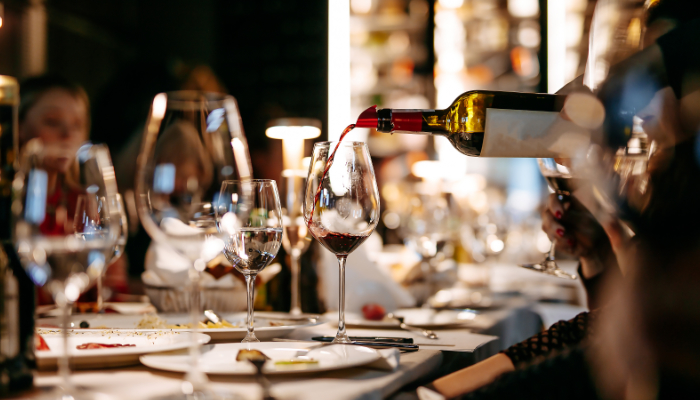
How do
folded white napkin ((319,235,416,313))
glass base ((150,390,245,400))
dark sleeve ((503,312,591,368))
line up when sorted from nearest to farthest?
1. glass base ((150,390,245,400))
2. dark sleeve ((503,312,591,368))
3. folded white napkin ((319,235,416,313))

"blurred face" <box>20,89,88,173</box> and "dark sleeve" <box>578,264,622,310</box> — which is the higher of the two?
"blurred face" <box>20,89,88,173</box>

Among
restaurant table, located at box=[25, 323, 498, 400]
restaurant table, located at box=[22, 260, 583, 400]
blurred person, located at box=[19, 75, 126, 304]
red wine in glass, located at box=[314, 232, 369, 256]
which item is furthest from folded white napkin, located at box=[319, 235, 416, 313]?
blurred person, located at box=[19, 75, 126, 304]

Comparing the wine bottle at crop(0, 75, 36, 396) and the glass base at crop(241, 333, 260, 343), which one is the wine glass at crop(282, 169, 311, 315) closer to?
the glass base at crop(241, 333, 260, 343)

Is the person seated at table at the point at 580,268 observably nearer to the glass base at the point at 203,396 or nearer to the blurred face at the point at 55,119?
the glass base at the point at 203,396

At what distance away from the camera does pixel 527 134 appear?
32.6 inches

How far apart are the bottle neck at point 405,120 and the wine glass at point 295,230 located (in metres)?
0.32

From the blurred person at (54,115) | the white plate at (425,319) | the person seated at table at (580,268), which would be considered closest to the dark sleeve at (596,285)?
the person seated at table at (580,268)

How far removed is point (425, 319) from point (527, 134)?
0.44m

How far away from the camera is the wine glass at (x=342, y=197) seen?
2.77 feet

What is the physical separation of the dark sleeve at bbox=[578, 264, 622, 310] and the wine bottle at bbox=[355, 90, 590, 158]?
41cm

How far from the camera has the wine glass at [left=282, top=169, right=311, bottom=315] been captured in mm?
1170

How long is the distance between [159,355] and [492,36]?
5.11 m

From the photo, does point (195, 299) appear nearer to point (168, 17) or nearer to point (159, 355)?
point (159, 355)

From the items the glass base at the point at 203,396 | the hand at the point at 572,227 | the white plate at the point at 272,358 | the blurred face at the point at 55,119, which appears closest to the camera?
the glass base at the point at 203,396
